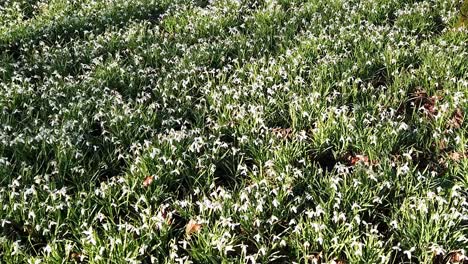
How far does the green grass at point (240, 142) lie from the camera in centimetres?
379

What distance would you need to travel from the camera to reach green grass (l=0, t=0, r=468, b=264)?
12.4 feet

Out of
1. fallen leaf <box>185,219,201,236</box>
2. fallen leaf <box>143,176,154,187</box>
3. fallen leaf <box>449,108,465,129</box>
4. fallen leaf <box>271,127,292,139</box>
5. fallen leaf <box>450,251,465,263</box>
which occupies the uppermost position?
fallen leaf <box>143,176,154,187</box>

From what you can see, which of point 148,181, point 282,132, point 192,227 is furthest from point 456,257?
point 148,181

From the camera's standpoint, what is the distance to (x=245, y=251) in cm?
365

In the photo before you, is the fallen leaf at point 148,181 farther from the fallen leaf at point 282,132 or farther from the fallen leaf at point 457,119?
the fallen leaf at point 457,119

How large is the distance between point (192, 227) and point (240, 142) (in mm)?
1179

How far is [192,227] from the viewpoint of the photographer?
13.2 ft

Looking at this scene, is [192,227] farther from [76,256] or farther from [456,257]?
[456,257]

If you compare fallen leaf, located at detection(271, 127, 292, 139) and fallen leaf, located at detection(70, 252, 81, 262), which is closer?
fallen leaf, located at detection(70, 252, 81, 262)

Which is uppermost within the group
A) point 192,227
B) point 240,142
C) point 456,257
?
point 240,142

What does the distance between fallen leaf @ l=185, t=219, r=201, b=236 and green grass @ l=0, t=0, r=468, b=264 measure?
0.02 meters

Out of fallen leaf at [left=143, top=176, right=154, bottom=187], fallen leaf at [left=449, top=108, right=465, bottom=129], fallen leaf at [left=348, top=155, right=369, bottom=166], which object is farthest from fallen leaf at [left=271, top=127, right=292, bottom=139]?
fallen leaf at [left=449, top=108, right=465, bottom=129]

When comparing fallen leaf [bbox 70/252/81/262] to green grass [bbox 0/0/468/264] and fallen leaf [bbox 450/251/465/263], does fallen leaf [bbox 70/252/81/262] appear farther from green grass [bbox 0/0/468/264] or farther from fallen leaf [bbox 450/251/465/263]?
fallen leaf [bbox 450/251/465/263]

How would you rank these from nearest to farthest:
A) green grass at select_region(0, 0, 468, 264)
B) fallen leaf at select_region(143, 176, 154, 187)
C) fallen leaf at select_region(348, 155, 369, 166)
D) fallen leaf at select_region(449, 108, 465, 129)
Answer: green grass at select_region(0, 0, 468, 264), fallen leaf at select_region(143, 176, 154, 187), fallen leaf at select_region(348, 155, 369, 166), fallen leaf at select_region(449, 108, 465, 129)
